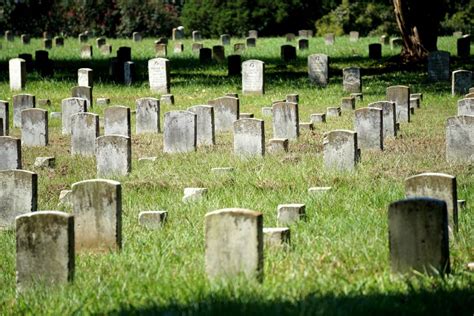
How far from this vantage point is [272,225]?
11.7 metres

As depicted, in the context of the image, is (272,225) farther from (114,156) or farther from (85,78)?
(85,78)

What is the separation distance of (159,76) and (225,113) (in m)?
6.38

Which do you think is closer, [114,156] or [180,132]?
[114,156]

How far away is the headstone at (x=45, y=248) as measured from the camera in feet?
29.9

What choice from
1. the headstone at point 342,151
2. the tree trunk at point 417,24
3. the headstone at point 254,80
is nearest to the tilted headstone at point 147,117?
the headstone at point 342,151

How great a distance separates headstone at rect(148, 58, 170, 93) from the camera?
27.0 meters

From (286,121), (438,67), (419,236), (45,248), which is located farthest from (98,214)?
(438,67)

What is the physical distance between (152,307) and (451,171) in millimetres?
7704

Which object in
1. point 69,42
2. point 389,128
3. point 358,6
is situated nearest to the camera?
point 389,128

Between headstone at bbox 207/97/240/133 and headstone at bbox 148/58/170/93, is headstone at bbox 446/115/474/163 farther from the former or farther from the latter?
headstone at bbox 148/58/170/93

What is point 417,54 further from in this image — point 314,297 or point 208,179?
point 314,297

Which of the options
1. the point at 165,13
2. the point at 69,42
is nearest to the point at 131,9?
the point at 165,13

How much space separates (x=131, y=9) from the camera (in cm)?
5938

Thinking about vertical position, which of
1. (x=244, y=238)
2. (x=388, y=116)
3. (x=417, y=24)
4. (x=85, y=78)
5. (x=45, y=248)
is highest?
(x=417, y=24)
